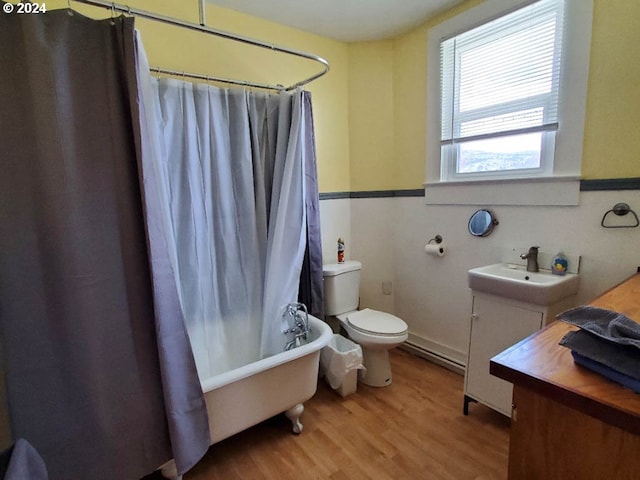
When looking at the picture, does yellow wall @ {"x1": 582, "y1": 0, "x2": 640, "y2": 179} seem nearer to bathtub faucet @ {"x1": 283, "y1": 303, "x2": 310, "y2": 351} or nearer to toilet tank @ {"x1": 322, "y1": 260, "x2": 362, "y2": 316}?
toilet tank @ {"x1": 322, "y1": 260, "x2": 362, "y2": 316}

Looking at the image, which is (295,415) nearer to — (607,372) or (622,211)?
(607,372)

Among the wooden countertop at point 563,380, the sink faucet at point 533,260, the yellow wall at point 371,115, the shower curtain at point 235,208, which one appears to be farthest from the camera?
the yellow wall at point 371,115

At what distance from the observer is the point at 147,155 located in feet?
3.94

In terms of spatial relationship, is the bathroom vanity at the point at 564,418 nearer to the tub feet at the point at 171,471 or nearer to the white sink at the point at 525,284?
the white sink at the point at 525,284

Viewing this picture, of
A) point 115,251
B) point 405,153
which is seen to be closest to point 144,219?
point 115,251

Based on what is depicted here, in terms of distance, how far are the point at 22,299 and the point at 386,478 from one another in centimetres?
165

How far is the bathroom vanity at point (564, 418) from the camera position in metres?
0.64

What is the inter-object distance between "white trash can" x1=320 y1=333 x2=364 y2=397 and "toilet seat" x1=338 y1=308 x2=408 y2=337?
0.46ft

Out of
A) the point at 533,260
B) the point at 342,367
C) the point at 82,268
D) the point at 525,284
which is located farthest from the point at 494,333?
the point at 82,268

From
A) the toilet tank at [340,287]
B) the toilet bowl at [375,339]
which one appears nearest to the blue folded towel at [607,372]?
the toilet bowl at [375,339]

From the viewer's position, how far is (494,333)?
1787mm

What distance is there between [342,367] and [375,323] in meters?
0.37

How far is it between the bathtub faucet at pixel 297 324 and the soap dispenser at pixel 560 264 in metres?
1.44

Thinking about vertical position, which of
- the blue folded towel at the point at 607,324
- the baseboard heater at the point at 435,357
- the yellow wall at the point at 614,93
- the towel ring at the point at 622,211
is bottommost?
the baseboard heater at the point at 435,357
